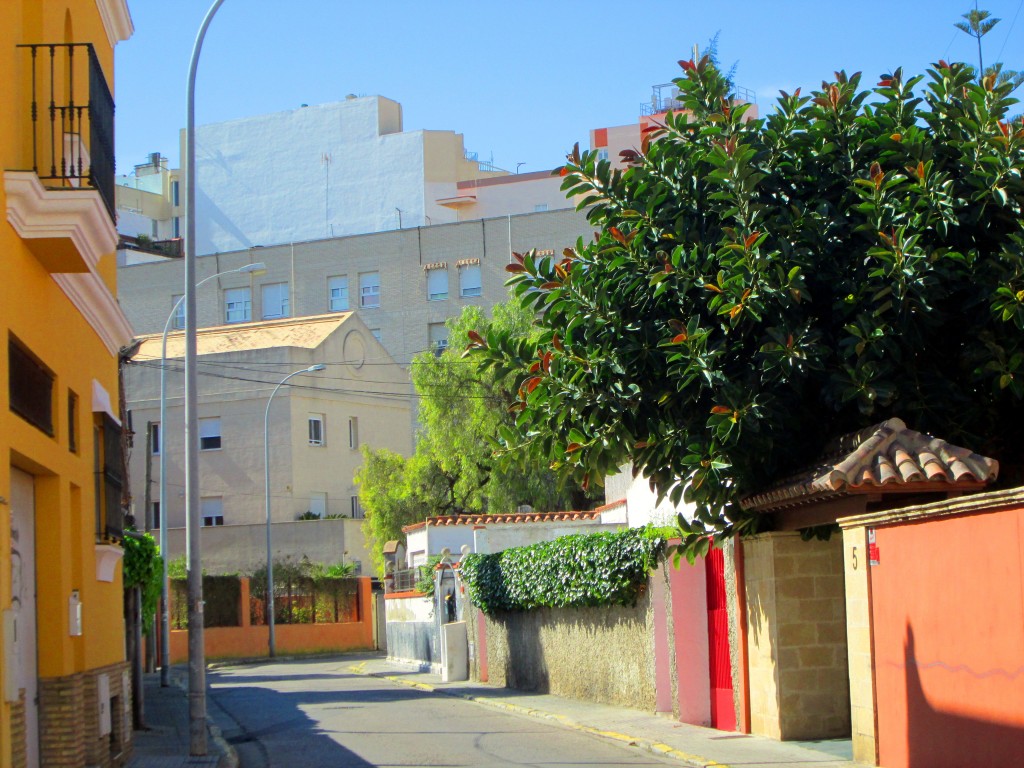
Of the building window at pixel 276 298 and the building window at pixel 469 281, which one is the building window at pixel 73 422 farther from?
the building window at pixel 276 298

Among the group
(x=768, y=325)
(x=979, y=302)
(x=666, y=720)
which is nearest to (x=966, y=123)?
(x=979, y=302)

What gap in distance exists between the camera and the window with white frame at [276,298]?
65625mm

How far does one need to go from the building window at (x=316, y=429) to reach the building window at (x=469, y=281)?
465 inches

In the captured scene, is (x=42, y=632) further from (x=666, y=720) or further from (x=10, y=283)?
(x=666, y=720)

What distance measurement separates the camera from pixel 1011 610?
9.27m

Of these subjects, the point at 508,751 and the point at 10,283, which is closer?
the point at 10,283

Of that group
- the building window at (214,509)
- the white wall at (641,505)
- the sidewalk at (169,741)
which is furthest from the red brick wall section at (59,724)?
the building window at (214,509)

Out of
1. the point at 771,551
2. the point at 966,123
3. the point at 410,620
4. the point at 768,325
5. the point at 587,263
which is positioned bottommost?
the point at 410,620

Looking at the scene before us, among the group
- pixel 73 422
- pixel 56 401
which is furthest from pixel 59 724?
pixel 73 422

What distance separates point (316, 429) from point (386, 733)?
121 feet

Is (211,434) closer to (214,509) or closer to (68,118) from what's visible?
(214,509)

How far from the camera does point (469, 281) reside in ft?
206

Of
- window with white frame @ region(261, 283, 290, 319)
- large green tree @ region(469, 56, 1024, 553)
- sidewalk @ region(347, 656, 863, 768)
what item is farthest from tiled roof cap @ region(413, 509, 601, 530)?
window with white frame @ region(261, 283, 290, 319)

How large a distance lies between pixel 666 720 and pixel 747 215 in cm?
725
